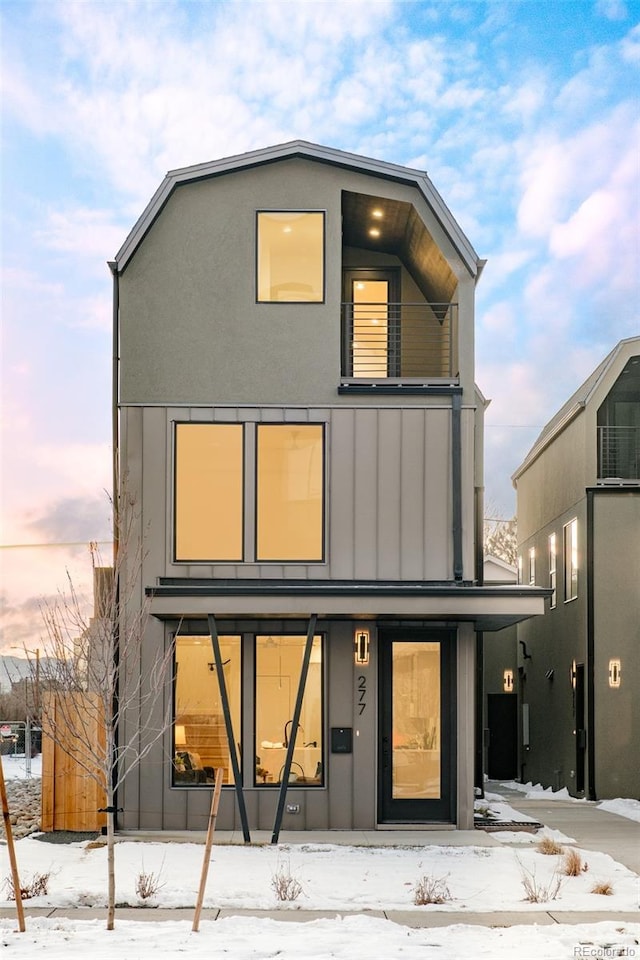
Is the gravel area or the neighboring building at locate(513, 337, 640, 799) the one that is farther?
the neighboring building at locate(513, 337, 640, 799)

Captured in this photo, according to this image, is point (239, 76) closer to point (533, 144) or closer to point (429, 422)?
point (429, 422)

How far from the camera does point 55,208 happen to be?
55.2ft

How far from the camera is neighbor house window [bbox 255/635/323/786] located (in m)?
13.6

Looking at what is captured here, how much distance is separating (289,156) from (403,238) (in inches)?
83.6

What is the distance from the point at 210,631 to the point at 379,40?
8177 millimetres

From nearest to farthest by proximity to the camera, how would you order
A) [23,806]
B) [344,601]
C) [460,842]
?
[460,842]
[344,601]
[23,806]

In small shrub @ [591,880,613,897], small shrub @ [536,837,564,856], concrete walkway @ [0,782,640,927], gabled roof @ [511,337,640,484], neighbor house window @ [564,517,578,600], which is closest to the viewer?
concrete walkway @ [0,782,640,927]

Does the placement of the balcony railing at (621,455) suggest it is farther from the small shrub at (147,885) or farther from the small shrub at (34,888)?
the small shrub at (34,888)

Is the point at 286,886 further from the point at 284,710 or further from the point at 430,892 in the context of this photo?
the point at 284,710

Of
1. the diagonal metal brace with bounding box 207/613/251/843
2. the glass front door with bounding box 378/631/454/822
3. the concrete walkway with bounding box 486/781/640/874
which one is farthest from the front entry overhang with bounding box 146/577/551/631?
the concrete walkway with bounding box 486/781/640/874

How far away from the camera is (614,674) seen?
59.2ft

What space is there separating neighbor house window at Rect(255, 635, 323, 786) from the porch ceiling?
5.24 metres

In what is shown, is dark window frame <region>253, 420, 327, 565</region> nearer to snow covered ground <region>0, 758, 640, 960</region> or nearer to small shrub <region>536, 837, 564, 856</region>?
snow covered ground <region>0, 758, 640, 960</region>

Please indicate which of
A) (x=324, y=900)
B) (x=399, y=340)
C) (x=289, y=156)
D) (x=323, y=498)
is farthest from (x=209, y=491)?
(x=324, y=900)
